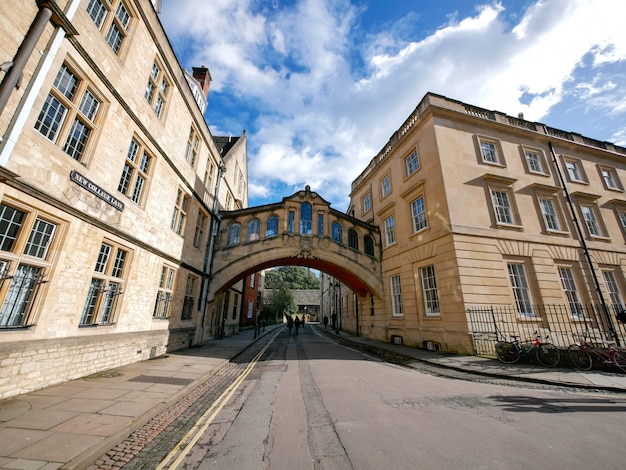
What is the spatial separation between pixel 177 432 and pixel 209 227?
12975mm

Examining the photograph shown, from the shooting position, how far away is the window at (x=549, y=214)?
47.1 feet

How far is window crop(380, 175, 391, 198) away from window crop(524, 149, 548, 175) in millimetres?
8002

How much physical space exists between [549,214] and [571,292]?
4.33 meters

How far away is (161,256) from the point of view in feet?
34.4

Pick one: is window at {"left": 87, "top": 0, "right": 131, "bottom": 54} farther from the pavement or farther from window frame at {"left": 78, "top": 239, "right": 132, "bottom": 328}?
the pavement

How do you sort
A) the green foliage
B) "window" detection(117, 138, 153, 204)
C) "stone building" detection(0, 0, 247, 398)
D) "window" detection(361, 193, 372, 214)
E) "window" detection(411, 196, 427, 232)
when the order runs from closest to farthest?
"stone building" detection(0, 0, 247, 398) → "window" detection(117, 138, 153, 204) → "window" detection(411, 196, 427, 232) → "window" detection(361, 193, 372, 214) → the green foliage

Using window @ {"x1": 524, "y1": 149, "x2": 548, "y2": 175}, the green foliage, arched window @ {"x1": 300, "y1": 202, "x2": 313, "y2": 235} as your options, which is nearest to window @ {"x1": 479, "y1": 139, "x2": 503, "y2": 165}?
window @ {"x1": 524, "y1": 149, "x2": 548, "y2": 175}

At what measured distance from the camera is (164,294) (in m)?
10.9

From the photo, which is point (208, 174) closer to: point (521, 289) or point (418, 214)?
point (418, 214)

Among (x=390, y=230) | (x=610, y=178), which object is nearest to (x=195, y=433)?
(x=390, y=230)

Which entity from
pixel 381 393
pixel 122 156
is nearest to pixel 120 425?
pixel 381 393

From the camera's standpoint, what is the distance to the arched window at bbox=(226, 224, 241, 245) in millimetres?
16688

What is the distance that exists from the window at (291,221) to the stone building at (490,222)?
6.55 meters

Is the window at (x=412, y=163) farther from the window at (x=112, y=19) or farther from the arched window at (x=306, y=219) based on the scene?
the window at (x=112, y=19)
